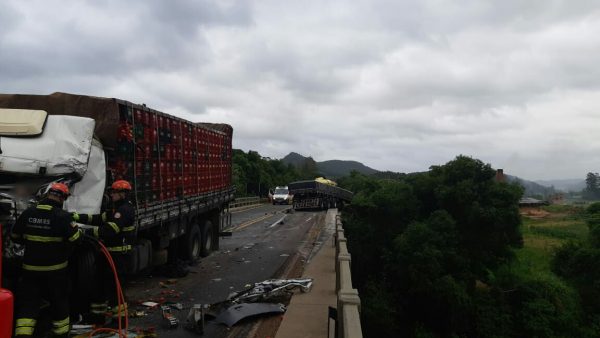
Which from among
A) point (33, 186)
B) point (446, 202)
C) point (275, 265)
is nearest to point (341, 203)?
point (446, 202)

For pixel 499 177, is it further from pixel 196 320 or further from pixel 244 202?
pixel 244 202

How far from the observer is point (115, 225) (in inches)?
250

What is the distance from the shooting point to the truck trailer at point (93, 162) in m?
6.15

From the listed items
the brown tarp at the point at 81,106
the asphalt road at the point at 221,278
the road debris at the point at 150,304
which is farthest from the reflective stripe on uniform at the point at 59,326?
the brown tarp at the point at 81,106

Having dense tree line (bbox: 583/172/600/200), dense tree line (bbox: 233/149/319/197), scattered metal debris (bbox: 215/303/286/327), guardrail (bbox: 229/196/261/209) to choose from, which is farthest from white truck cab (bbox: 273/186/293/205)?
dense tree line (bbox: 583/172/600/200)

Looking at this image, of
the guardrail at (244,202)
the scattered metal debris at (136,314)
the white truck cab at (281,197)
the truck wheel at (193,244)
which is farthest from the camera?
the white truck cab at (281,197)

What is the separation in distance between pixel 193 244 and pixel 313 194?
24029 millimetres

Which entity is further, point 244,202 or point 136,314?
point 244,202

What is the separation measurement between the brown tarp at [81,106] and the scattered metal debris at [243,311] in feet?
9.96

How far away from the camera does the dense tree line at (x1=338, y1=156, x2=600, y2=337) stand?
16125 mm

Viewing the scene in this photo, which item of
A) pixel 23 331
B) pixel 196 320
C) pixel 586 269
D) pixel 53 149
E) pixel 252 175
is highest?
pixel 252 175

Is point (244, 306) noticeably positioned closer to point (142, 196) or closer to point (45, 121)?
point (142, 196)

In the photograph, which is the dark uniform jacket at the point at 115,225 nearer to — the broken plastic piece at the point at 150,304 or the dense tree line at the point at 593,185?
the broken plastic piece at the point at 150,304

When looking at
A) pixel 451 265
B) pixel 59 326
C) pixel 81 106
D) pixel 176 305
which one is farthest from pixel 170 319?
pixel 451 265
